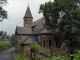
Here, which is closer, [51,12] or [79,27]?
[79,27]

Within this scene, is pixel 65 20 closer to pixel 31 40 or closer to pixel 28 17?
pixel 31 40

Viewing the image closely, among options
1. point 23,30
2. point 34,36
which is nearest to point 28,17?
point 23,30

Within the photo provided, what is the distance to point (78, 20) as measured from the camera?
30.1 metres

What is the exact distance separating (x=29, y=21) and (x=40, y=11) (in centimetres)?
3363

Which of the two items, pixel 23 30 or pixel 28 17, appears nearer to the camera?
pixel 23 30

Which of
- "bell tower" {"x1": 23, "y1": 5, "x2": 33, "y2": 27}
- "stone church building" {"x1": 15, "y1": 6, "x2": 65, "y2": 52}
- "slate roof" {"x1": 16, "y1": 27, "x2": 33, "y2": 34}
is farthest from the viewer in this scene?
"bell tower" {"x1": 23, "y1": 5, "x2": 33, "y2": 27}

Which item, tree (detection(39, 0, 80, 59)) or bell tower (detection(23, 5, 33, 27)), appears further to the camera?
bell tower (detection(23, 5, 33, 27))

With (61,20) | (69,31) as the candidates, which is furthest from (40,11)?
(69,31)

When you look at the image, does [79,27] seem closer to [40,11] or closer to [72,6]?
[72,6]

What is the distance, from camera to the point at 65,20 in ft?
99.2

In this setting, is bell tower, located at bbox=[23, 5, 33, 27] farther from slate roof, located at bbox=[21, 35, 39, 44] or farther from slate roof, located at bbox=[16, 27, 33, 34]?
slate roof, located at bbox=[21, 35, 39, 44]

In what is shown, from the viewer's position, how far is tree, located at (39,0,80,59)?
2964cm

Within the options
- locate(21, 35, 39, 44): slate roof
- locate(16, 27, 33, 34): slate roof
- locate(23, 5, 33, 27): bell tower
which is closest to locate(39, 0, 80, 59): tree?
locate(21, 35, 39, 44): slate roof

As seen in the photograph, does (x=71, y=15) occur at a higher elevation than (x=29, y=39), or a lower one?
higher
